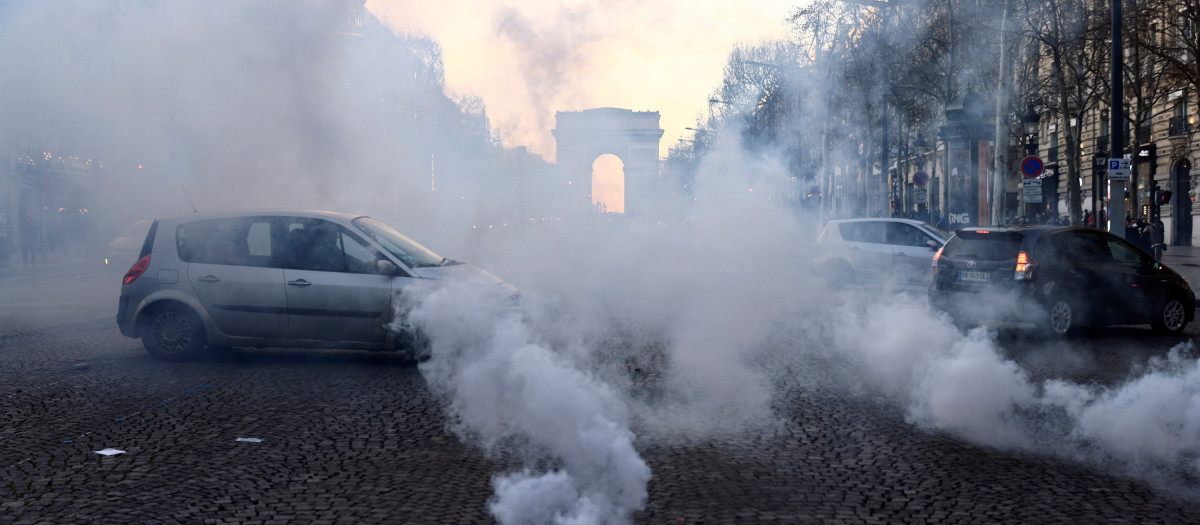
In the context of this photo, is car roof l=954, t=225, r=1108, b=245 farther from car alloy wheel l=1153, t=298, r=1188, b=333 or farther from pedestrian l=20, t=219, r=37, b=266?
pedestrian l=20, t=219, r=37, b=266

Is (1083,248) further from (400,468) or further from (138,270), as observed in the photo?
(138,270)

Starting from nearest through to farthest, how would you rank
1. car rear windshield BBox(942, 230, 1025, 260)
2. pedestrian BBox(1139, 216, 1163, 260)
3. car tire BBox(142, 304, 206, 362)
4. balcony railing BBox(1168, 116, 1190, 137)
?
car tire BBox(142, 304, 206, 362) < car rear windshield BBox(942, 230, 1025, 260) < pedestrian BBox(1139, 216, 1163, 260) < balcony railing BBox(1168, 116, 1190, 137)

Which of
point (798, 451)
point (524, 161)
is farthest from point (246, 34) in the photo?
point (798, 451)

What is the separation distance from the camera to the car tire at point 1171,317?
34.2 ft

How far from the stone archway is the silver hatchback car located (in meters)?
4.79

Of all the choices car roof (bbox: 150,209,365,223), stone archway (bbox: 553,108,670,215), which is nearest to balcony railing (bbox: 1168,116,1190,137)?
stone archway (bbox: 553,108,670,215)

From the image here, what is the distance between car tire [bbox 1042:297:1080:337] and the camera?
9828 millimetres

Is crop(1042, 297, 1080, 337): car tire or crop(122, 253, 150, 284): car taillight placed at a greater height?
crop(122, 253, 150, 284): car taillight

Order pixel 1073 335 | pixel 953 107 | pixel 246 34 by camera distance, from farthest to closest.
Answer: pixel 953 107 → pixel 246 34 → pixel 1073 335

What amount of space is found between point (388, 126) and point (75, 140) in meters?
4.67

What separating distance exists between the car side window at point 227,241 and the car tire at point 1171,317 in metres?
9.34

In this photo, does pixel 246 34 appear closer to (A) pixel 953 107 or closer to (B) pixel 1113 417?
(B) pixel 1113 417

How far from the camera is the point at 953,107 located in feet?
76.9

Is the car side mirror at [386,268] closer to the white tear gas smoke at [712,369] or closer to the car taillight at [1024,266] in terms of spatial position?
the white tear gas smoke at [712,369]
